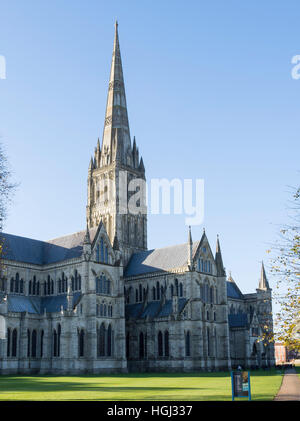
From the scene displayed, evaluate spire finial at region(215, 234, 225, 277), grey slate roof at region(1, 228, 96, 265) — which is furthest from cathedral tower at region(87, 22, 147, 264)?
spire finial at region(215, 234, 225, 277)

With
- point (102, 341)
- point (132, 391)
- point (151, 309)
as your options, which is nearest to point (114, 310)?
point (102, 341)

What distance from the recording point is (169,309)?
248 feet

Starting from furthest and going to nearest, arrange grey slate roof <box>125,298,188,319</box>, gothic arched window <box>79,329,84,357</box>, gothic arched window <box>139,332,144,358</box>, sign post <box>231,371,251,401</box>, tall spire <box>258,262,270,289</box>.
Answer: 1. tall spire <box>258,262,270,289</box>
2. gothic arched window <box>139,332,144,358</box>
3. grey slate roof <box>125,298,188,319</box>
4. gothic arched window <box>79,329,84,357</box>
5. sign post <box>231,371,251,401</box>

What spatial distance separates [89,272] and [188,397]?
45865mm

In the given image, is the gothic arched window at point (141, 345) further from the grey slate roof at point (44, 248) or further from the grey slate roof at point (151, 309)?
the grey slate roof at point (44, 248)

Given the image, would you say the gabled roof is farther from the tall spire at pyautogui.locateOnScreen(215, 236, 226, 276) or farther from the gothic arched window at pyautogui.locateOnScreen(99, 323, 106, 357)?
the gothic arched window at pyautogui.locateOnScreen(99, 323, 106, 357)

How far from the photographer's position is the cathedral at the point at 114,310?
69125mm

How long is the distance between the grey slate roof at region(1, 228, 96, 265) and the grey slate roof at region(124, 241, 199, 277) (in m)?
11.0

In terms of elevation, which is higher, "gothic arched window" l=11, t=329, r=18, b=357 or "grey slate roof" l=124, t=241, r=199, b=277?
"grey slate roof" l=124, t=241, r=199, b=277

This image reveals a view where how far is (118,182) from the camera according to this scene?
→ 95.2 meters

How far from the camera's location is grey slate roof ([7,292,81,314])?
72.0 m

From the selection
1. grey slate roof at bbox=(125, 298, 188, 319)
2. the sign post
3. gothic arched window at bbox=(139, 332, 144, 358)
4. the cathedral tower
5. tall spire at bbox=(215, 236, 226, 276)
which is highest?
the cathedral tower

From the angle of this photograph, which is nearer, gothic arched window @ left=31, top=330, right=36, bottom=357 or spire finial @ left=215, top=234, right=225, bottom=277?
gothic arched window @ left=31, top=330, right=36, bottom=357
